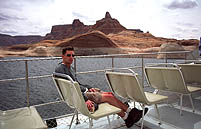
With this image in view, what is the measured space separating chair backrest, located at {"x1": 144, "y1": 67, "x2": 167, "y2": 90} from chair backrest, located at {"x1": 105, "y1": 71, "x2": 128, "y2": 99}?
59 cm

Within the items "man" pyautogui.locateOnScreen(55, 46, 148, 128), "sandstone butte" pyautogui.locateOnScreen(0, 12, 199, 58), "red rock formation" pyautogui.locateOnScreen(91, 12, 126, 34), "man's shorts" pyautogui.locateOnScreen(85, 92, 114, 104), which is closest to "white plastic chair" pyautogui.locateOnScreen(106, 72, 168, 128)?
"man" pyautogui.locateOnScreen(55, 46, 148, 128)

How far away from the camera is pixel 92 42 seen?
4088 centimetres

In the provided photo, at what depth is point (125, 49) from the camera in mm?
39781

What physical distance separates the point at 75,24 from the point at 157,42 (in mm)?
20059

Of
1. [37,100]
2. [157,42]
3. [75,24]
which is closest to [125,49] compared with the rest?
[157,42]

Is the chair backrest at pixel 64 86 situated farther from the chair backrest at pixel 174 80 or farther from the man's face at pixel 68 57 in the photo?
the chair backrest at pixel 174 80

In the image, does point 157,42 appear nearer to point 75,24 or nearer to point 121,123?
point 75,24

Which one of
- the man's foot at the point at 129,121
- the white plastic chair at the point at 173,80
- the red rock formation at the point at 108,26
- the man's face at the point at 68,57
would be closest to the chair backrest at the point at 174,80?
the white plastic chair at the point at 173,80

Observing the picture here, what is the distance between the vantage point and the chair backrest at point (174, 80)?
7.45ft

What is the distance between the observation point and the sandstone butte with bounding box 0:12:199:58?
3250 centimetres

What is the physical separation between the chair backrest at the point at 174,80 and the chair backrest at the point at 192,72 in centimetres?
52

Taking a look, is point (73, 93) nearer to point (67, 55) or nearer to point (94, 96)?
point (94, 96)

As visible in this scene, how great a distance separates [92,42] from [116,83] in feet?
128

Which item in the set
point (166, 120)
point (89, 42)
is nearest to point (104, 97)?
point (166, 120)
